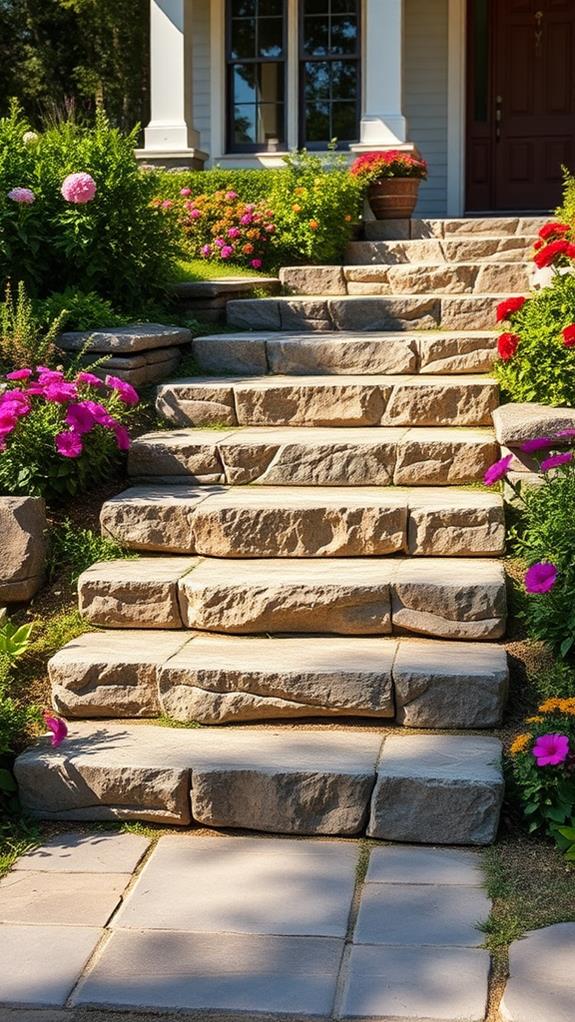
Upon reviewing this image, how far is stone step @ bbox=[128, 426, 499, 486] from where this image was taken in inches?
198

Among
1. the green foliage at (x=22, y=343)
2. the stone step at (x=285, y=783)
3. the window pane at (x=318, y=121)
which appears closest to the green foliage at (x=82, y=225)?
the green foliage at (x=22, y=343)

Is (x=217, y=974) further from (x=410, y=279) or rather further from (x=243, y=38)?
(x=243, y=38)

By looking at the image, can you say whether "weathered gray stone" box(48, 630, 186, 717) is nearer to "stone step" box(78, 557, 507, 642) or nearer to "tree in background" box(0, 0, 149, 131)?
"stone step" box(78, 557, 507, 642)

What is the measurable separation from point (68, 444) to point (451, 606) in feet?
5.39

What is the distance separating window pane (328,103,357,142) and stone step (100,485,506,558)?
7089 mm

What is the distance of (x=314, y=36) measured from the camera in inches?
439

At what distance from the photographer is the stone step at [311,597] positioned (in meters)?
4.17

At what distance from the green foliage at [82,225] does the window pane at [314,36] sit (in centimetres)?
478

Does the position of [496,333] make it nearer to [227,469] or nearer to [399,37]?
[227,469]

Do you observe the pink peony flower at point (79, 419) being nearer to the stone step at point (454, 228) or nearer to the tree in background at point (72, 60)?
the stone step at point (454, 228)

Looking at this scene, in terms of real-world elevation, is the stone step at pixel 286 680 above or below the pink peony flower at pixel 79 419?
below

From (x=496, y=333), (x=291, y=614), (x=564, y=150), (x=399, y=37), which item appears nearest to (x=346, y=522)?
(x=291, y=614)

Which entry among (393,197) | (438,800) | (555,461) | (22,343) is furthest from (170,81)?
(438,800)

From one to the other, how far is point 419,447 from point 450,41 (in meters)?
7.11
